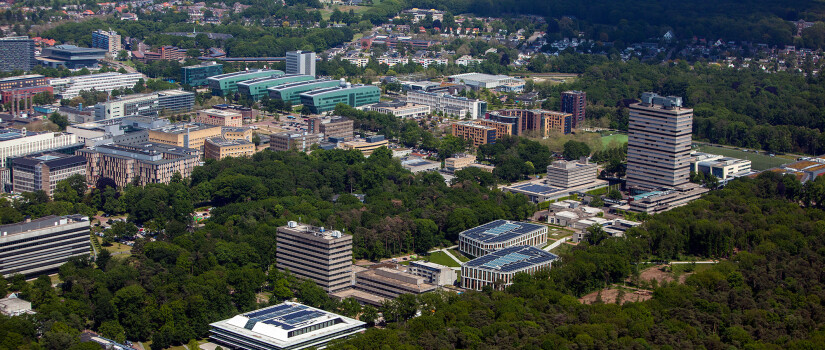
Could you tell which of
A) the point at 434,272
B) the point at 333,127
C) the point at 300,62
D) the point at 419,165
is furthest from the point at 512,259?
the point at 300,62

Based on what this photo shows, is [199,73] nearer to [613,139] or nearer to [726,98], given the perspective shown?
[613,139]

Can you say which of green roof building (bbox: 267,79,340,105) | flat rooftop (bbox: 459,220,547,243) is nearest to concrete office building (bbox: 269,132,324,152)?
green roof building (bbox: 267,79,340,105)

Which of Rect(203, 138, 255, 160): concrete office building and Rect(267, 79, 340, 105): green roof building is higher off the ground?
Rect(267, 79, 340, 105): green roof building

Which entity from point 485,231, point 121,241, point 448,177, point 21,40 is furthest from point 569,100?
point 21,40

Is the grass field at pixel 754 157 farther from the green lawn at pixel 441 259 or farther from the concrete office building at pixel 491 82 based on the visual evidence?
the green lawn at pixel 441 259

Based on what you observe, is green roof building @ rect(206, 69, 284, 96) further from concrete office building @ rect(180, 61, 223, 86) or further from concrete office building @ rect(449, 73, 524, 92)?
concrete office building @ rect(449, 73, 524, 92)

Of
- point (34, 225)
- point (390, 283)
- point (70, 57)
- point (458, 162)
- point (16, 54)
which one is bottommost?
point (390, 283)

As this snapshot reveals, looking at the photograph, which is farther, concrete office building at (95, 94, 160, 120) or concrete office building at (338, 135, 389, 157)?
concrete office building at (95, 94, 160, 120)
